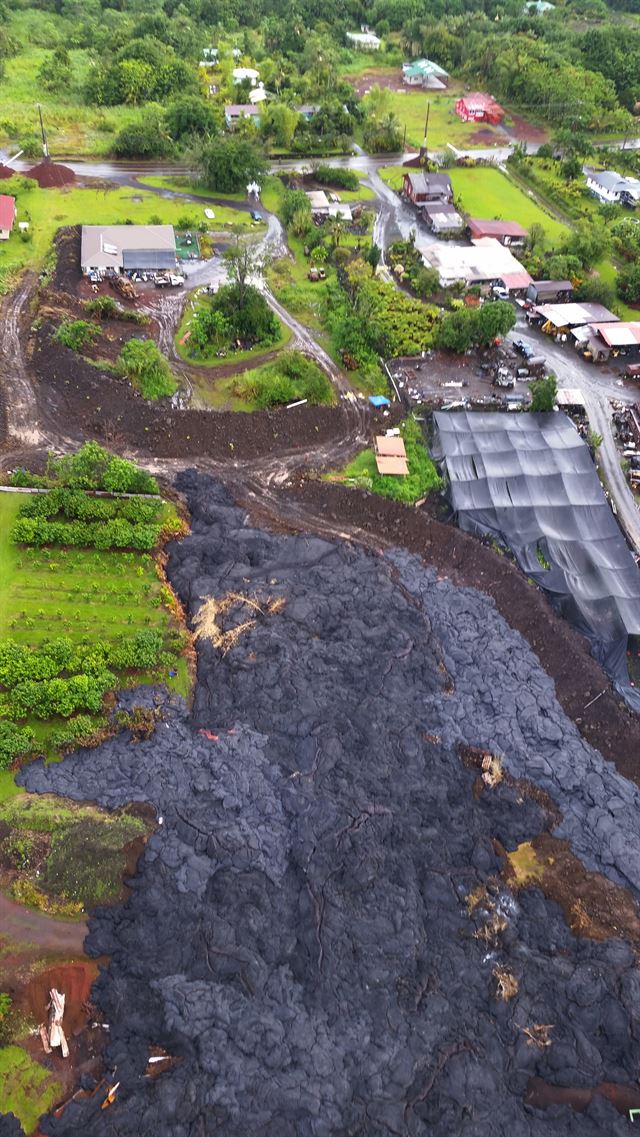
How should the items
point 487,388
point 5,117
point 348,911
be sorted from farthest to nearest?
point 5,117 → point 487,388 → point 348,911

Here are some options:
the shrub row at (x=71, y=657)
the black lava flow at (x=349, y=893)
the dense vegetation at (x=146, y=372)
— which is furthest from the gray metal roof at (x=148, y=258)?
the shrub row at (x=71, y=657)

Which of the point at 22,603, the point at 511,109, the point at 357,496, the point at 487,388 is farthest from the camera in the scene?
the point at 511,109

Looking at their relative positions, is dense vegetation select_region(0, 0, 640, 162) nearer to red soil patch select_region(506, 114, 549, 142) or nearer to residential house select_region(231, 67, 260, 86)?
residential house select_region(231, 67, 260, 86)

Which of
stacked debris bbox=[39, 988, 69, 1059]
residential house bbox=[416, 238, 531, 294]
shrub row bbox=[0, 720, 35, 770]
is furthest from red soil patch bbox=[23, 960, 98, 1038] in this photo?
residential house bbox=[416, 238, 531, 294]

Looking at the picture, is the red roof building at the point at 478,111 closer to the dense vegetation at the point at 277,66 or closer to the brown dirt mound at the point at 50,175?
the dense vegetation at the point at 277,66

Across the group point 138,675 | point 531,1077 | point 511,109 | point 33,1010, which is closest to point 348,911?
point 531,1077

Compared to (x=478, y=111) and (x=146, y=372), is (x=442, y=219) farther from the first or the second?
(x=146, y=372)

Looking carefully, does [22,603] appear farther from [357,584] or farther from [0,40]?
[0,40]

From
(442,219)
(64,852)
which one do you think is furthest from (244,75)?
(64,852)
